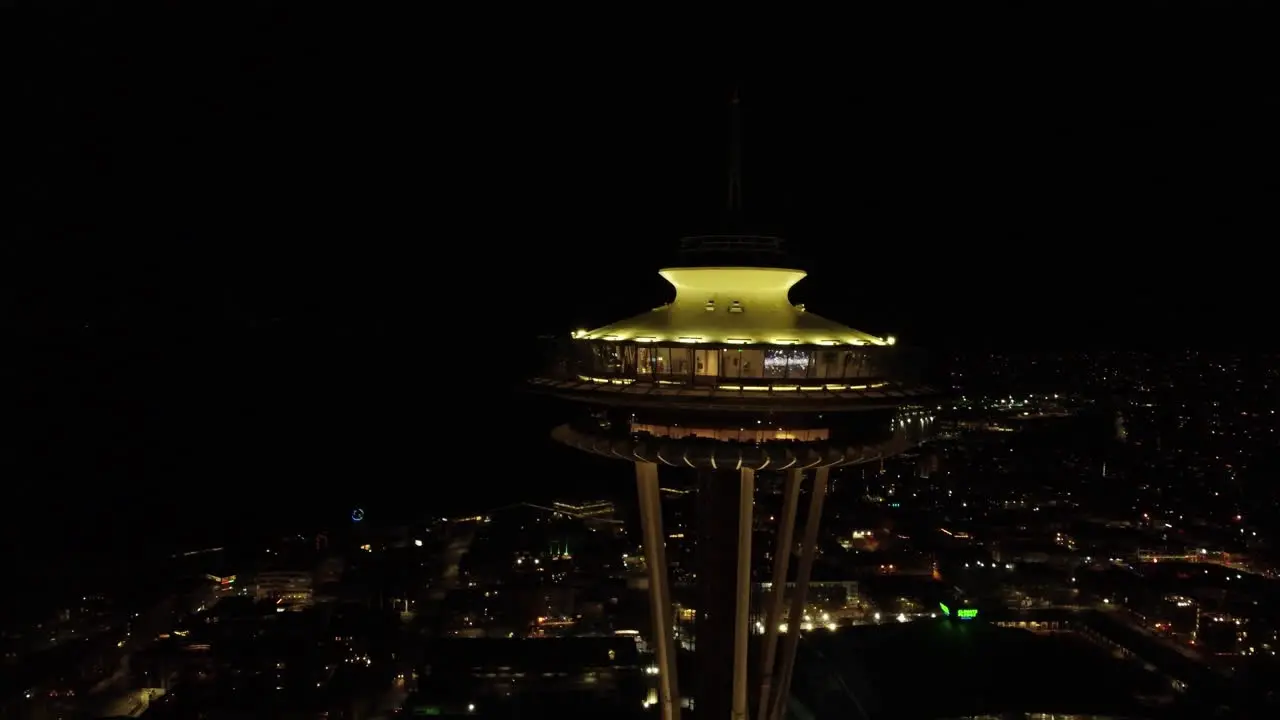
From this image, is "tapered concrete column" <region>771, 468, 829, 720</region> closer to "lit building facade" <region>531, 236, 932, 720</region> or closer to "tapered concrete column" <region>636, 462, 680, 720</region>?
"lit building facade" <region>531, 236, 932, 720</region>

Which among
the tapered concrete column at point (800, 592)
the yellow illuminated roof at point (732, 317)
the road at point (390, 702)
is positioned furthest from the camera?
the road at point (390, 702)

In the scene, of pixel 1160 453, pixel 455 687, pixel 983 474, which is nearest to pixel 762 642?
pixel 455 687

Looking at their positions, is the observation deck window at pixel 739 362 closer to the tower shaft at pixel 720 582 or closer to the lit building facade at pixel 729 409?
the lit building facade at pixel 729 409

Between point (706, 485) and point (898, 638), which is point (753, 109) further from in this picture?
point (898, 638)

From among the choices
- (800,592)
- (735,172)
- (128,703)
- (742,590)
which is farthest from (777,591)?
(128,703)

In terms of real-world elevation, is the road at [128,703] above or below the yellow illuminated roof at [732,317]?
below

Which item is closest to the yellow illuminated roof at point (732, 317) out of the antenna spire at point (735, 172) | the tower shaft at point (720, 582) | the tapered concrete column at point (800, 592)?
the antenna spire at point (735, 172)

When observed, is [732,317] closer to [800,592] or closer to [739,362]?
[739,362]

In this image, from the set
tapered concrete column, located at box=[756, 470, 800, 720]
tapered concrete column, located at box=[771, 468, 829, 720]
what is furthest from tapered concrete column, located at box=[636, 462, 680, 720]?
tapered concrete column, located at box=[771, 468, 829, 720]
